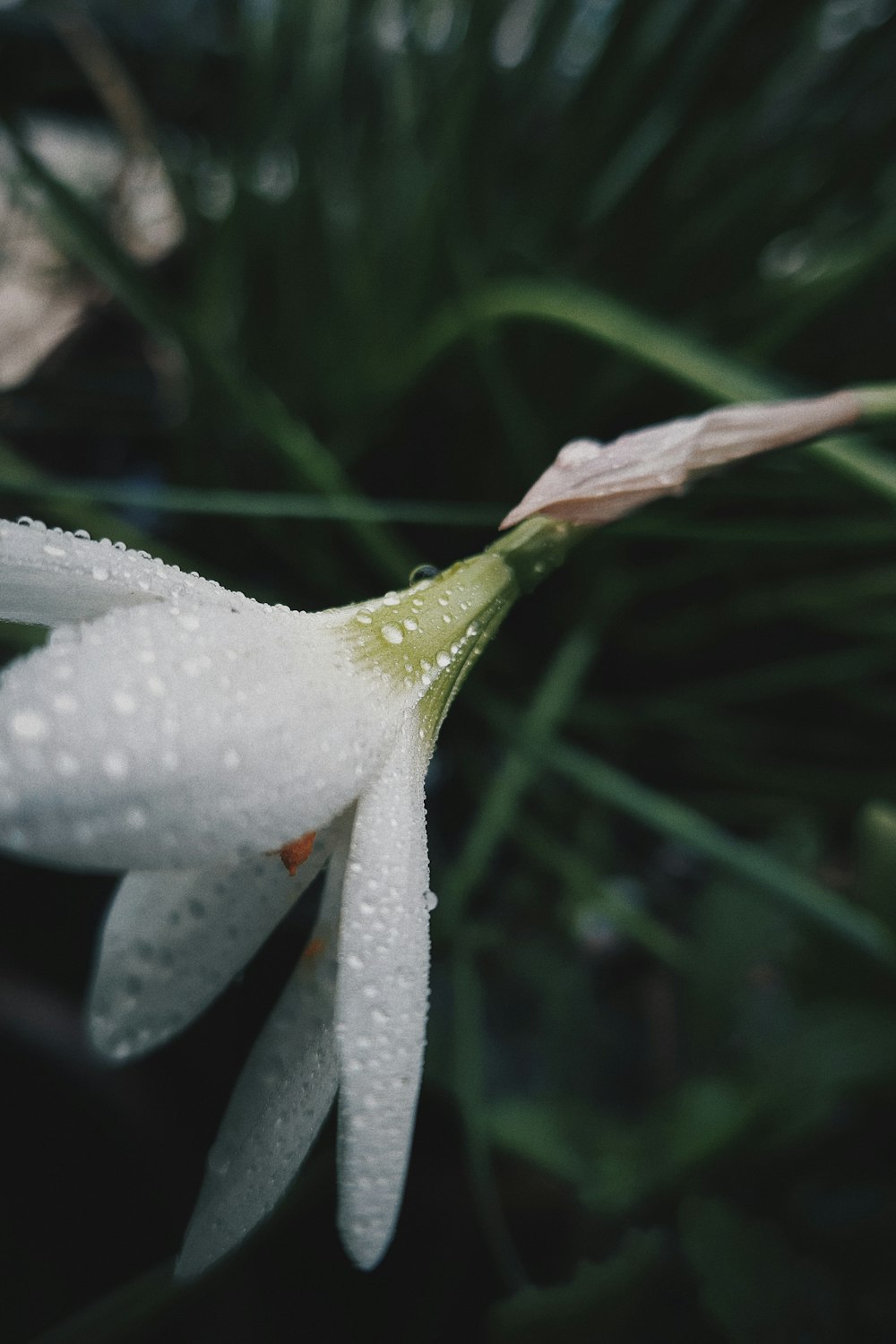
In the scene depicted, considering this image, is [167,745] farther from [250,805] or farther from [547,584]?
[547,584]

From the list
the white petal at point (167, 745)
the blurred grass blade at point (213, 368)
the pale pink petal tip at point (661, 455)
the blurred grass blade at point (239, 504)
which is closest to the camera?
the white petal at point (167, 745)

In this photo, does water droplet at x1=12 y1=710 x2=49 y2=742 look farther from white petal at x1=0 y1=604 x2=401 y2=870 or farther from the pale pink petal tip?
the pale pink petal tip

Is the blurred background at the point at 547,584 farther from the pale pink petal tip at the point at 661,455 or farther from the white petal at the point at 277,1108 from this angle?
the white petal at the point at 277,1108

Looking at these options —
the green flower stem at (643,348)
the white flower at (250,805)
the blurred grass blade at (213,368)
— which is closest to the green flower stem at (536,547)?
the white flower at (250,805)

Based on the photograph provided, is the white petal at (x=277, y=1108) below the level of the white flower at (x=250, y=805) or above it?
below

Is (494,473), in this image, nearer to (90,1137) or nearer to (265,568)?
(265,568)

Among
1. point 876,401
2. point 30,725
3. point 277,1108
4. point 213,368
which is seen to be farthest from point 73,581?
point 213,368

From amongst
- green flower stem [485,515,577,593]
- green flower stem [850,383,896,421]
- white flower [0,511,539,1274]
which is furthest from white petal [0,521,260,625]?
green flower stem [850,383,896,421]
